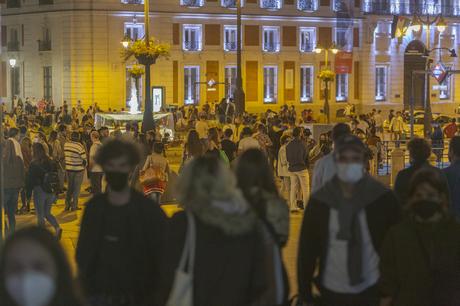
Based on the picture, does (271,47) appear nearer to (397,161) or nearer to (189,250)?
(397,161)

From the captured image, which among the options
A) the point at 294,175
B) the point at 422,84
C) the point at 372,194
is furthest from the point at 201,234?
the point at 422,84

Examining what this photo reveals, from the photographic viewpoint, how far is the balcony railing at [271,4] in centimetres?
5919

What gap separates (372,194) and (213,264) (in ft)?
5.10

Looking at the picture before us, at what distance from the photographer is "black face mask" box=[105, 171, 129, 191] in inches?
247

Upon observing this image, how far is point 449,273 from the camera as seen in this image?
639 cm

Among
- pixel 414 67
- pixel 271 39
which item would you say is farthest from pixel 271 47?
pixel 414 67

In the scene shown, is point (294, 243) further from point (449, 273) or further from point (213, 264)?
point (213, 264)

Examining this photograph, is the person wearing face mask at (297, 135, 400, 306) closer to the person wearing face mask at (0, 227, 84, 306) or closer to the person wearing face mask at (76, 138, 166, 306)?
the person wearing face mask at (76, 138, 166, 306)

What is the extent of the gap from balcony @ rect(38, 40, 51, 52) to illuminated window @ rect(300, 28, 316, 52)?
1551 centimetres

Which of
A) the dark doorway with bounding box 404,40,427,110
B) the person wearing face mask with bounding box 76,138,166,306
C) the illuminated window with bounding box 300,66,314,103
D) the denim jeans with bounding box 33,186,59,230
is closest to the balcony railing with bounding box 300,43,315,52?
the illuminated window with bounding box 300,66,314,103

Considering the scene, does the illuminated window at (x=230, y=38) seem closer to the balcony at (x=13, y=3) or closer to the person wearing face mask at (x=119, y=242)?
the balcony at (x=13, y=3)

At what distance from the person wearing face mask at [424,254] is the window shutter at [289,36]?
53915 millimetres

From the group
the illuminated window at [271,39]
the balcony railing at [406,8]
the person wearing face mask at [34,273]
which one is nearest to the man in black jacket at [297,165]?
the person wearing face mask at [34,273]

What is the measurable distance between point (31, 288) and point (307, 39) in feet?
189
